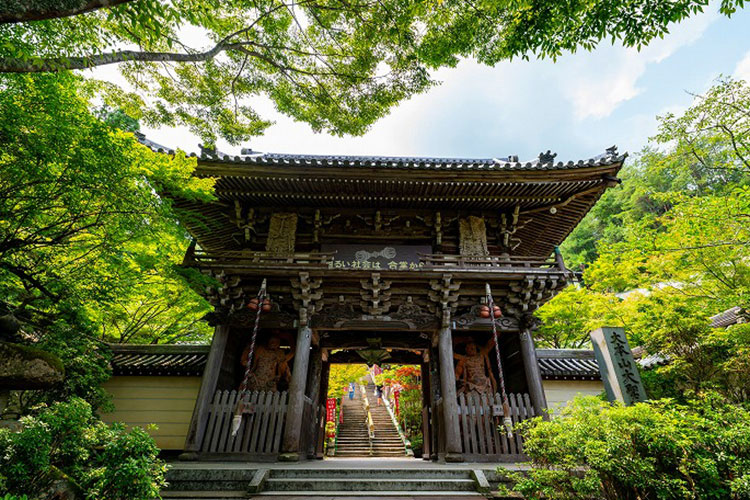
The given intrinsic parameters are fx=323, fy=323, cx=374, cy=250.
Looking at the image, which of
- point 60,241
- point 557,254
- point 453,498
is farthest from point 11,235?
point 557,254

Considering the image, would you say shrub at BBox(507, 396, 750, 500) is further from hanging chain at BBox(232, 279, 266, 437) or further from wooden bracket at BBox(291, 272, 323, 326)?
wooden bracket at BBox(291, 272, 323, 326)

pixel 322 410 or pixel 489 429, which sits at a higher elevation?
pixel 322 410

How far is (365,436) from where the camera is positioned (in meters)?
17.3

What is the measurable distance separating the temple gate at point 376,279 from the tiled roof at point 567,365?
122 cm

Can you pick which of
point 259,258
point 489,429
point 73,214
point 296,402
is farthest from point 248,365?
point 489,429

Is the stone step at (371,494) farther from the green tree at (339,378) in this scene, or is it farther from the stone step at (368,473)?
the green tree at (339,378)

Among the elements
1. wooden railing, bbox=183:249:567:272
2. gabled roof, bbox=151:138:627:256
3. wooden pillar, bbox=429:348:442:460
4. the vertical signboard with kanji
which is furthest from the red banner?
the vertical signboard with kanji

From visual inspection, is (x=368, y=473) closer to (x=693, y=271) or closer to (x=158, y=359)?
(x=158, y=359)

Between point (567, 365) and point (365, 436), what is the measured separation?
1186cm

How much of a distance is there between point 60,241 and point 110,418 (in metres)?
6.19

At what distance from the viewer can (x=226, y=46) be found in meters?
7.59

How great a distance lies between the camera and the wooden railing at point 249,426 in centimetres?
678

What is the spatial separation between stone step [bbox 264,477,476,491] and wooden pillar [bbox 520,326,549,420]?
3.16 m

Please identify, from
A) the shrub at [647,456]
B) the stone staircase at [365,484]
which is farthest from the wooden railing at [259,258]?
the shrub at [647,456]
